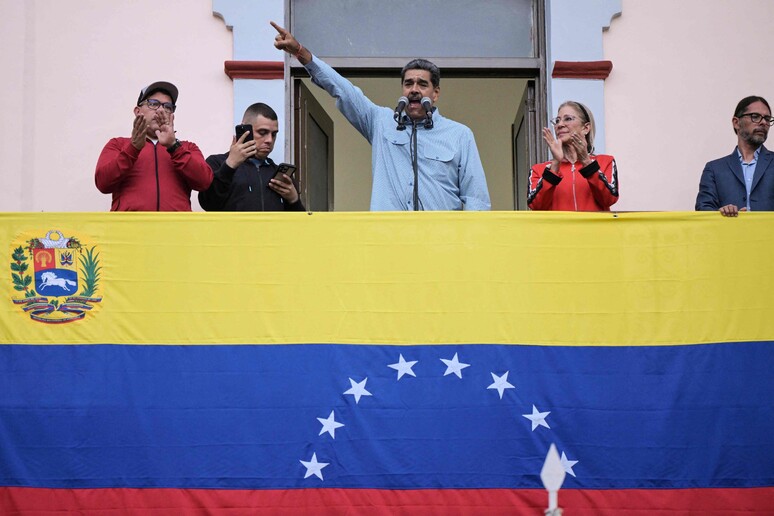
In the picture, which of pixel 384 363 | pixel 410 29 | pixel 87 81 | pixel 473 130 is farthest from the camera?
pixel 473 130

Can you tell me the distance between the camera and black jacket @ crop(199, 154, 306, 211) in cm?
564

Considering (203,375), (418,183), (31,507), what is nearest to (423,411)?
(203,375)

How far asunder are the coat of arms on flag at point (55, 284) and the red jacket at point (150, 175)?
0.52m

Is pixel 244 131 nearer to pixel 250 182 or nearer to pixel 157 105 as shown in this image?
pixel 250 182

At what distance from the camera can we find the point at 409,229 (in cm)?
497

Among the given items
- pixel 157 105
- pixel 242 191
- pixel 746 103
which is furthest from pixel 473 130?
pixel 157 105

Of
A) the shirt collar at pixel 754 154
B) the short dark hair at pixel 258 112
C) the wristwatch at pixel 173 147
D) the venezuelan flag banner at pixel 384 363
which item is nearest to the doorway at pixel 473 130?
the short dark hair at pixel 258 112

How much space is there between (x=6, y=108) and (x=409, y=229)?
3.33 metres

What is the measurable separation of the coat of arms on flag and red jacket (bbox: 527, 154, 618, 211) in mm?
2184

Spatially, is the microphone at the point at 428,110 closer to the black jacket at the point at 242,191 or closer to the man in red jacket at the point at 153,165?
the black jacket at the point at 242,191

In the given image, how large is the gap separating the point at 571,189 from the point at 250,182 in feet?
5.44

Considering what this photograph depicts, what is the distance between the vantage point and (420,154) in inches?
225

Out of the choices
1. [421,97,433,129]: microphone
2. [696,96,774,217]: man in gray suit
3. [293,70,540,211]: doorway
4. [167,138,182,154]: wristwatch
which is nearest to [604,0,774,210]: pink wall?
[696,96,774,217]: man in gray suit

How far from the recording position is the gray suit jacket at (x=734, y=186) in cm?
590
